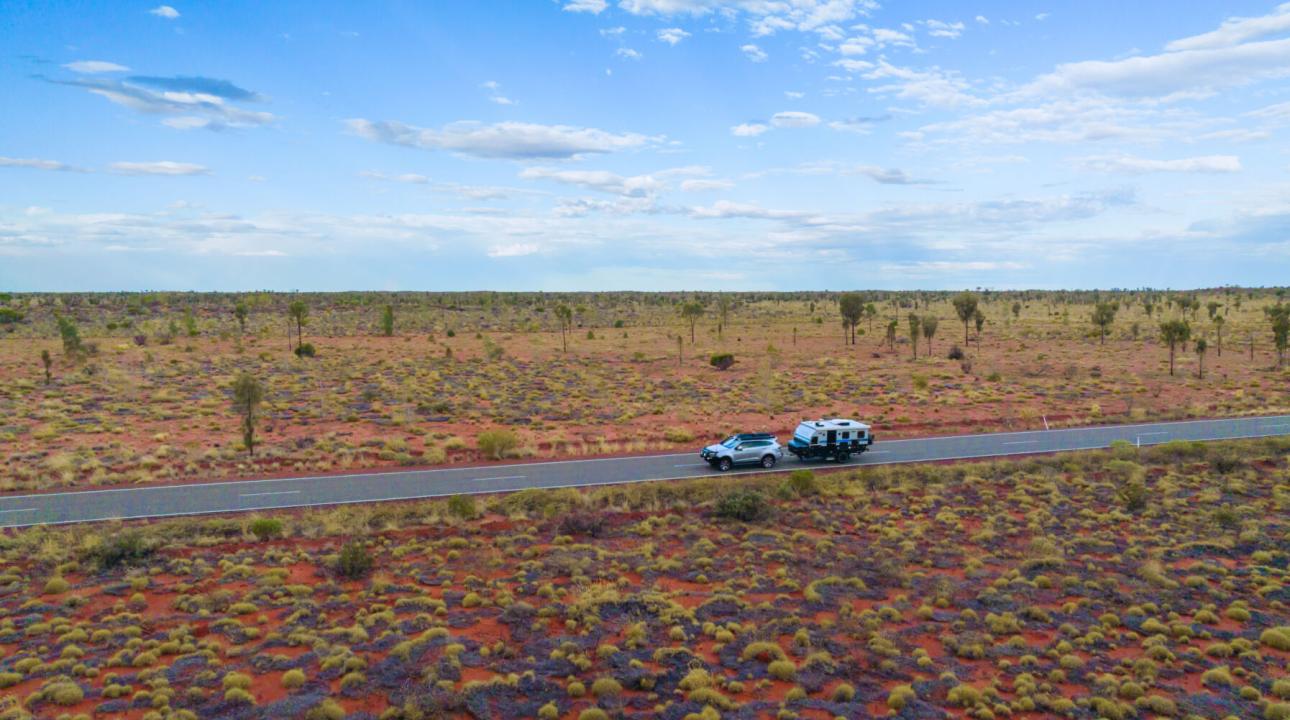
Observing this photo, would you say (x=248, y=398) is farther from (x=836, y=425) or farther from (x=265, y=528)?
(x=836, y=425)

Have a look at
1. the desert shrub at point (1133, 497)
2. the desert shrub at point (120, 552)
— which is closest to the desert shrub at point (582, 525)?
the desert shrub at point (120, 552)

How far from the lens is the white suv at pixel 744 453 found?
3241 cm

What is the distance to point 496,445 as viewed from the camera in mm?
35094

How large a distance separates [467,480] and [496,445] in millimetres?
4380

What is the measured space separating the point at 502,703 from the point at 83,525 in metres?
17.7

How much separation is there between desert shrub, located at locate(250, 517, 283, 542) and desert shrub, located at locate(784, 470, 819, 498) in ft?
58.7

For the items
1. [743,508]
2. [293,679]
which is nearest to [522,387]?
[743,508]

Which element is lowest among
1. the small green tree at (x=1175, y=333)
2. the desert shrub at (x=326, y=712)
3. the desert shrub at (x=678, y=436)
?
the desert shrub at (x=326, y=712)

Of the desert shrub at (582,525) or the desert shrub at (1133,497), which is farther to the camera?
the desert shrub at (1133,497)

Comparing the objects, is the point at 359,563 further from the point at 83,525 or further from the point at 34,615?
the point at 83,525

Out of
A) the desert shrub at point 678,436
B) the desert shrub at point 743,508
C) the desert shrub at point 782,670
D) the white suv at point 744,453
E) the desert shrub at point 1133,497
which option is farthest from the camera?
the desert shrub at point 678,436

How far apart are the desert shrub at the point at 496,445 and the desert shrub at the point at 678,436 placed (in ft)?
25.7

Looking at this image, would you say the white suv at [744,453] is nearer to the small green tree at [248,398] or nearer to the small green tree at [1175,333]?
the small green tree at [248,398]

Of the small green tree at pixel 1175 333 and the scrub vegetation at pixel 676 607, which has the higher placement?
the small green tree at pixel 1175 333
